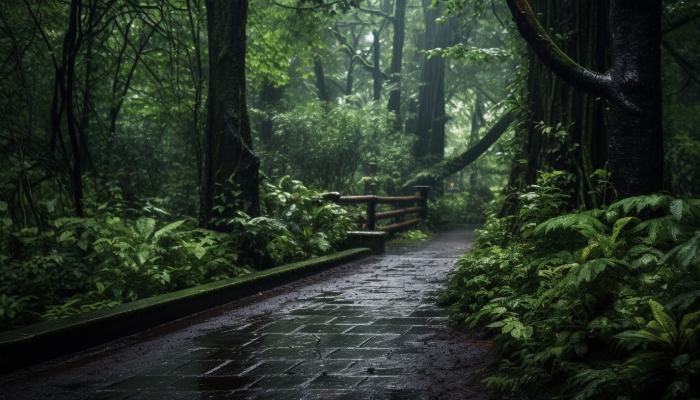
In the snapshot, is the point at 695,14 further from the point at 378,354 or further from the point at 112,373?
the point at 112,373

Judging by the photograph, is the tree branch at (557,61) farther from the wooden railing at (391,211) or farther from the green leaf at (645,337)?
the wooden railing at (391,211)

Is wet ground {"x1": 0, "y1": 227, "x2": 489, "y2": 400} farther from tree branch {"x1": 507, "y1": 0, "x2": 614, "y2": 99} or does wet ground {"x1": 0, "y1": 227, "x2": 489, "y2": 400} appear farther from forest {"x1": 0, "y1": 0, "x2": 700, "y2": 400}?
tree branch {"x1": 507, "y1": 0, "x2": 614, "y2": 99}

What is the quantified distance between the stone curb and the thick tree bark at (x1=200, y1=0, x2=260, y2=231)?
1.72 metres

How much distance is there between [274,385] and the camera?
4.19 meters

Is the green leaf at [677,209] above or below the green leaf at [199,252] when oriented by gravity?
above

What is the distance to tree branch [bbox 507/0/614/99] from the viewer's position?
18.5 ft

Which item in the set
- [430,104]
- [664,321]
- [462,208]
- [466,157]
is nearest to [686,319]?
[664,321]

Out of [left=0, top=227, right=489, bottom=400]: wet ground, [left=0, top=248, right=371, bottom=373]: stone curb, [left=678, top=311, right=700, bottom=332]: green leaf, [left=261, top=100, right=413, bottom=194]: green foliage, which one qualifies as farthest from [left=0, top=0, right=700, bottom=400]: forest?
[left=261, top=100, right=413, bottom=194]: green foliage

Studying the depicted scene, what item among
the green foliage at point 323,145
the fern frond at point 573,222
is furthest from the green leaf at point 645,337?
the green foliage at point 323,145

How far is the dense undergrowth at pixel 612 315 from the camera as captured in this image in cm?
321

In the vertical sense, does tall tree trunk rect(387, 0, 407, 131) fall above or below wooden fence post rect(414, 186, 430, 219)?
above

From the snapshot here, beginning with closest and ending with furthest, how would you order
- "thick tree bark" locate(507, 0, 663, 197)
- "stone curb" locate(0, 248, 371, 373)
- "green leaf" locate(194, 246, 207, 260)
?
1. "stone curb" locate(0, 248, 371, 373)
2. "thick tree bark" locate(507, 0, 663, 197)
3. "green leaf" locate(194, 246, 207, 260)

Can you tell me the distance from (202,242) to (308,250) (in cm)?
308

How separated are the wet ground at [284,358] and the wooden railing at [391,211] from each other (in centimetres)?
658
